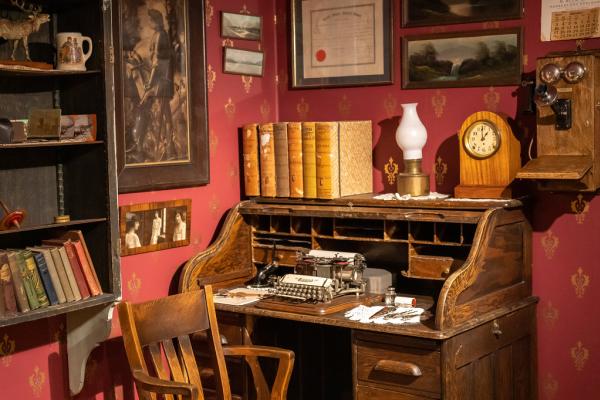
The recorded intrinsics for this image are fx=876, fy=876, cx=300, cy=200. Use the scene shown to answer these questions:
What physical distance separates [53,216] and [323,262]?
1.22m

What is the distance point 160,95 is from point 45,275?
1118 mm

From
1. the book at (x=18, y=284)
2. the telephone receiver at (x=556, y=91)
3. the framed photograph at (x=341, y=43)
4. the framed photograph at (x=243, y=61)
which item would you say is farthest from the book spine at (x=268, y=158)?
the book at (x=18, y=284)

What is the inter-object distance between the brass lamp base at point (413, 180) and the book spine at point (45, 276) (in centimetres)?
166

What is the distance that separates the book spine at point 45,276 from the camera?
11.3ft

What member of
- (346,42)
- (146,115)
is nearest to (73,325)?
(146,115)

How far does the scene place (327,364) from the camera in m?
4.55

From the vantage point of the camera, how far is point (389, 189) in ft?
14.6

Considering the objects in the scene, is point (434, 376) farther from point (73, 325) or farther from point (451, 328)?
point (73, 325)

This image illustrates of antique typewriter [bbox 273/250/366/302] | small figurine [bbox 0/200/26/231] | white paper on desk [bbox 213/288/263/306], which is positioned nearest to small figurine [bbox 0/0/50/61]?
small figurine [bbox 0/200/26/231]

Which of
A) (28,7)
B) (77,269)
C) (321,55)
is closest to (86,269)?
(77,269)

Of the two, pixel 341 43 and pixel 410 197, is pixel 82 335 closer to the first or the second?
pixel 410 197

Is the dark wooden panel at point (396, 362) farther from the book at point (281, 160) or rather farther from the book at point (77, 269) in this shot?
the book at point (77, 269)

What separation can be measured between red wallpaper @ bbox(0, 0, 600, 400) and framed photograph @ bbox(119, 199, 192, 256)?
1.9 inches

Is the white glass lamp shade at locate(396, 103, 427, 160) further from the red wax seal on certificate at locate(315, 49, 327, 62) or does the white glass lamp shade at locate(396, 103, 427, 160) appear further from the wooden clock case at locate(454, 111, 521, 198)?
the red wax seal on certificate at locate(315, 49, 327, 62)
